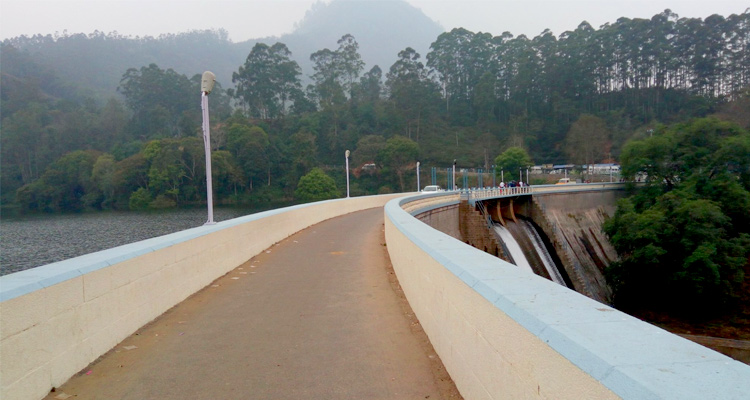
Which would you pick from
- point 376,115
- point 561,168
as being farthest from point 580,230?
point 376,115

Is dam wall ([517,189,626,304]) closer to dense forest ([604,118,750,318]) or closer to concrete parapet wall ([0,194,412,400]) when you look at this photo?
dense forest ([604,118,750,318])

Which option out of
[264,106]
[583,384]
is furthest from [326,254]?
[264,106]

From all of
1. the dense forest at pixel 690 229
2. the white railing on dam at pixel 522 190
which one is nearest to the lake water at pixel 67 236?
the white railing on dam at pixel 522 190

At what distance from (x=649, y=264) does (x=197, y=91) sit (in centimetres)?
10729

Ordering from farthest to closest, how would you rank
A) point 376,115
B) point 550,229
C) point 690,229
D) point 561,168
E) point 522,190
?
1. point 376,115
2. point 561,168
3. point 522,190
4. point 550,229
5. point 690,229

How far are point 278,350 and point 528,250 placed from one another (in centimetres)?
3526

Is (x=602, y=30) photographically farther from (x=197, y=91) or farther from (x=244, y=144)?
(x=197, y=91)

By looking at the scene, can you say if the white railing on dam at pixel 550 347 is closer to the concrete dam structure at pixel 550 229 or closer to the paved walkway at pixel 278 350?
the paved walkway at pixel 278 350

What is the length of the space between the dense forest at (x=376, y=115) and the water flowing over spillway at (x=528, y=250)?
4031 cm

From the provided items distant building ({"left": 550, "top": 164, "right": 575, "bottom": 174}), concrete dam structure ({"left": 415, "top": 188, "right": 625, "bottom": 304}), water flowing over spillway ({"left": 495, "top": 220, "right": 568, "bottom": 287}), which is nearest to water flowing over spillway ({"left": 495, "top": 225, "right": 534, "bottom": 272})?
water flowing over spillway ({"left": 495, "top": 220, "right": 568, "bottom": 287})

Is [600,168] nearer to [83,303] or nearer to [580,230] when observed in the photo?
[580,230]

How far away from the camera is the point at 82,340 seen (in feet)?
15.8

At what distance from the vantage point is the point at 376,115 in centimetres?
10475

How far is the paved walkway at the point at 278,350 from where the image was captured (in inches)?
176
